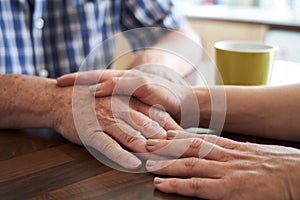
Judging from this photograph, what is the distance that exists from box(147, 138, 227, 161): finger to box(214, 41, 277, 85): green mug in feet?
0.96

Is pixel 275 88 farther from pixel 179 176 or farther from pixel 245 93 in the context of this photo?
pixel 179 176

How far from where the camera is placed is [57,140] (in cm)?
78

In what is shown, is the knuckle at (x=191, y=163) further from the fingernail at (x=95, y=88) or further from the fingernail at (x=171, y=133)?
the fingernail at (x=95, y=88)

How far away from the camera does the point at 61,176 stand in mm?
625

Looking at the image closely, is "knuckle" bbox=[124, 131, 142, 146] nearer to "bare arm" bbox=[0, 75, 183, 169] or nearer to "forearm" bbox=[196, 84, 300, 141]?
"bare arm" bbox=[0, 75, 183, 169]

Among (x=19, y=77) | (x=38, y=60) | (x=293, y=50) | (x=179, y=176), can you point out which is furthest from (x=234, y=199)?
(x=293, y=50)

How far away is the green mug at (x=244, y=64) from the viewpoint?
2.92ft

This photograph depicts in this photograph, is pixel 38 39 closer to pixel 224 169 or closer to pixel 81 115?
pixel 81 115

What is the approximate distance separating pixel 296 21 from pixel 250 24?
25 centimetres

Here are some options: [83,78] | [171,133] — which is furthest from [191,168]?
[83,78]

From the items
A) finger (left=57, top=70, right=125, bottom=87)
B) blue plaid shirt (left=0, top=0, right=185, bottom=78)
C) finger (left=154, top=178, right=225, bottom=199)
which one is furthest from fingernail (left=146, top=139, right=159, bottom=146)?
blue plaid shirt (left=0, top=0, right=185, bottom=78)

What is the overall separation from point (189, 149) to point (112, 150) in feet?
0.44

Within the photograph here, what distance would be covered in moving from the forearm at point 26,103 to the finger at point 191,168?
297mm

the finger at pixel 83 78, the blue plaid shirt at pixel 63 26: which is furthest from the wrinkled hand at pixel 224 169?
the blue plaid shirt at pixel 63 26
